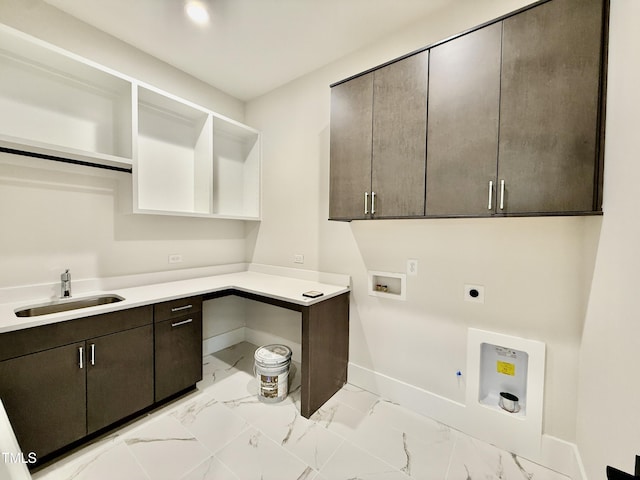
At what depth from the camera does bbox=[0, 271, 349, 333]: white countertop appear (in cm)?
144

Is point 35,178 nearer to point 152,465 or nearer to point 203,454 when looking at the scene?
point 152,465

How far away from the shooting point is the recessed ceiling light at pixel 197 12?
179 centimetres

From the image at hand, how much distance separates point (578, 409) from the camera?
4.72 feet

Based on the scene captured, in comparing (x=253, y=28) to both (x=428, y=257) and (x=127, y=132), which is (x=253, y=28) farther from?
(x=428, y=257)

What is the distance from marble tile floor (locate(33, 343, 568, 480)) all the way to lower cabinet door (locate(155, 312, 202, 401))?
156 millimetres

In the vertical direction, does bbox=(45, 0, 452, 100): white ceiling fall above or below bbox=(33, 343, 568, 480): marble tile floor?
above

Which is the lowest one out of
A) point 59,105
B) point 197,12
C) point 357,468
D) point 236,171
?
point 357,468

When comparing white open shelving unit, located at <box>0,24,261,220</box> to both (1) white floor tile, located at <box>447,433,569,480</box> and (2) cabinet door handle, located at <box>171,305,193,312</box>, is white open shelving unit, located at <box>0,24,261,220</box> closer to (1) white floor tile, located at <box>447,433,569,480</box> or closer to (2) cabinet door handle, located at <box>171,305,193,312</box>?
(2) cabinet door handle, located at <box>171,305,193,312</box>

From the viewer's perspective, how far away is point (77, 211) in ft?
6.46

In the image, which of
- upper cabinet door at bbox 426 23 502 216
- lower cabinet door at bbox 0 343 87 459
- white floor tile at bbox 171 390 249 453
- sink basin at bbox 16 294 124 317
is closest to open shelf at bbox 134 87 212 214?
sink basin at bbox 16 294 124 317

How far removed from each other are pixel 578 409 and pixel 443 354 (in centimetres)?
69

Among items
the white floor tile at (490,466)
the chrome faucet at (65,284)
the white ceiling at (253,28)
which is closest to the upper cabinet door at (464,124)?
the white ceiling at (253,28)

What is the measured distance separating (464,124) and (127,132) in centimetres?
234

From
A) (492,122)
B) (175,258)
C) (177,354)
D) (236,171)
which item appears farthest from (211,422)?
(492,122)
